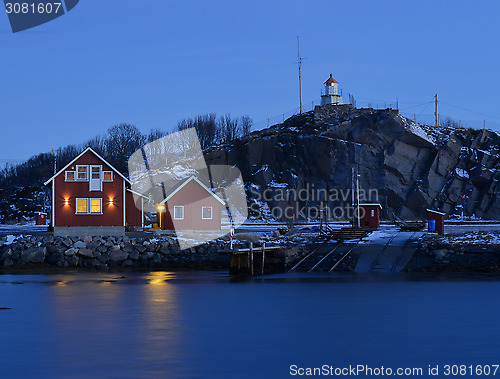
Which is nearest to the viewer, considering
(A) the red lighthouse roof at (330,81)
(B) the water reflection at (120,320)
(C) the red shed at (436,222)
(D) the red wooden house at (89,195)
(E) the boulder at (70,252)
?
(B) the water reflection at (120,320)

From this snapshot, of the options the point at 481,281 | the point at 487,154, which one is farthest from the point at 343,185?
the point at 481,281

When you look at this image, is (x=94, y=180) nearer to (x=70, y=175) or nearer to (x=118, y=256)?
(x=70, y=175)

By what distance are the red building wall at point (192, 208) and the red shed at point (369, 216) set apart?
1230cm

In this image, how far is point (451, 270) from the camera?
47.8m

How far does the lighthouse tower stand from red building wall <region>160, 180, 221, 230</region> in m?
47.0

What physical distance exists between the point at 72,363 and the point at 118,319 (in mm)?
8847

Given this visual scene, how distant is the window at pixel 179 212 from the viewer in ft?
202

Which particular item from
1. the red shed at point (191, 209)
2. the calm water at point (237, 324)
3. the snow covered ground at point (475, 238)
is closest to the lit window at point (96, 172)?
the red shed at point (191, 209)

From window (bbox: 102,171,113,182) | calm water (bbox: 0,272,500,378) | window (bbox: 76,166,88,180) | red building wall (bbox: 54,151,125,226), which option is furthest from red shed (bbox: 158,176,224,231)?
calm water (bbox: 0,272,500,378)

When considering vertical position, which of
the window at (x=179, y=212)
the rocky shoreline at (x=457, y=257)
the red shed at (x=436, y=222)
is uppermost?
the window at (x=179, y=212)

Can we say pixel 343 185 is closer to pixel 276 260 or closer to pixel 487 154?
pixel 487 154

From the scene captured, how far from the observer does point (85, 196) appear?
5966 cm

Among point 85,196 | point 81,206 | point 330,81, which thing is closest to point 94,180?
point 85,196

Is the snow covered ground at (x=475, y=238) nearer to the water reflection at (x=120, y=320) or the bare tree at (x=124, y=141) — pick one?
the water reflection at (x=120, y=320)
